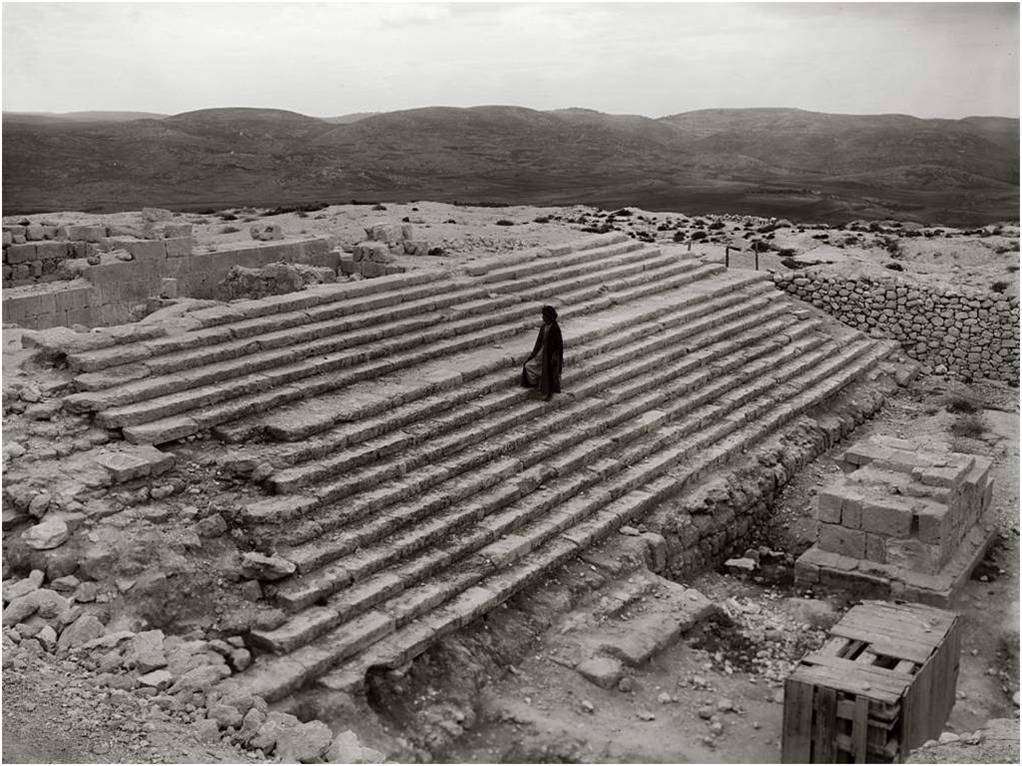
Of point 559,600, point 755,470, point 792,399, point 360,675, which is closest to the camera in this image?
point 360,675

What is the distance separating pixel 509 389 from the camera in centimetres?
1143

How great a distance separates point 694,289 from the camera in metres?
16.5

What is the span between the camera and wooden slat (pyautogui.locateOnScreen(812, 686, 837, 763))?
22.4ft

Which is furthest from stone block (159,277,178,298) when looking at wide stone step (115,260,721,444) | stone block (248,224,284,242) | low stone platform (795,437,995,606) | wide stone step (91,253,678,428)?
low stone platform (795,437,995,606)

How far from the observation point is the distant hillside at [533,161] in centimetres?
2531

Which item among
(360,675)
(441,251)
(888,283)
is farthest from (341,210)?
(360,675)

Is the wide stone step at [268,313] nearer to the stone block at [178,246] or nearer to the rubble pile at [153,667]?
the rubble pile at [153,667]

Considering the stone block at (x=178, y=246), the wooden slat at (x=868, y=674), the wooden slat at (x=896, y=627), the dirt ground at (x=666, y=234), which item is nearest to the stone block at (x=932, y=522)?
the wooden slat at (x=896, y=627)

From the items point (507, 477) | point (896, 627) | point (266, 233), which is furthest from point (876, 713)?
point (266, 233)

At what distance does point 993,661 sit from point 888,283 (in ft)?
34.6

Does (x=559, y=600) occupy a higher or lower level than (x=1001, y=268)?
lower

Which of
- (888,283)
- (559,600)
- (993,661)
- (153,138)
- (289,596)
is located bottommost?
(993,661)

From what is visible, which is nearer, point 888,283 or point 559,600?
point 559,600

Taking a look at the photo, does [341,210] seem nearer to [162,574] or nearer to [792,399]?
[792,399]
